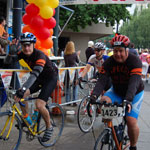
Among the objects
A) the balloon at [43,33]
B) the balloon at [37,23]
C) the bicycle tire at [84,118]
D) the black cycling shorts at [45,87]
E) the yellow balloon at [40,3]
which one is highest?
the yellow balloon at [40,3]

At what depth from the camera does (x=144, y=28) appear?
72.8m

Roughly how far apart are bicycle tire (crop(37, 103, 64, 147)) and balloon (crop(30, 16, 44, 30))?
303cm

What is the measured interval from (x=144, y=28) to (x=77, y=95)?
68599 mm

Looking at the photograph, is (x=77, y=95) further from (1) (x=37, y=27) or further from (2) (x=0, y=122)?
(2) (x=0, y=122)

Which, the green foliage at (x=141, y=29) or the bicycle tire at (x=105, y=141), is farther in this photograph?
the green foliage at (x=141, y=29)

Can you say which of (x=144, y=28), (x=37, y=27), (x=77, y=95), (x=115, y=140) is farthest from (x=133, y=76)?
(x=144, y=28)

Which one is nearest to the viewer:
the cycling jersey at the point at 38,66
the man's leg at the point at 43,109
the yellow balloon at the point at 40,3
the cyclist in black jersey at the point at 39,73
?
the cycling jersey at the point at 38,66

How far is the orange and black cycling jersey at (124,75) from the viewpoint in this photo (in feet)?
12.8

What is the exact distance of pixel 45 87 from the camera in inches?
188

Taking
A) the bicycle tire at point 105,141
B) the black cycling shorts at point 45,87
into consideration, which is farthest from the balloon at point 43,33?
the bicycle tire at point 105,141

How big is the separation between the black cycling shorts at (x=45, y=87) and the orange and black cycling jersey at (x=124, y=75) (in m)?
0.96

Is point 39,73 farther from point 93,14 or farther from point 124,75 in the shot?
point 93,14

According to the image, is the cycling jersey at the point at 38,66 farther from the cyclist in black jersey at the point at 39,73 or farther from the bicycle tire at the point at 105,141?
the bicycle tire at the point at 105,141

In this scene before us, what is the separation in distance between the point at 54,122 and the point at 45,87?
788 mm
